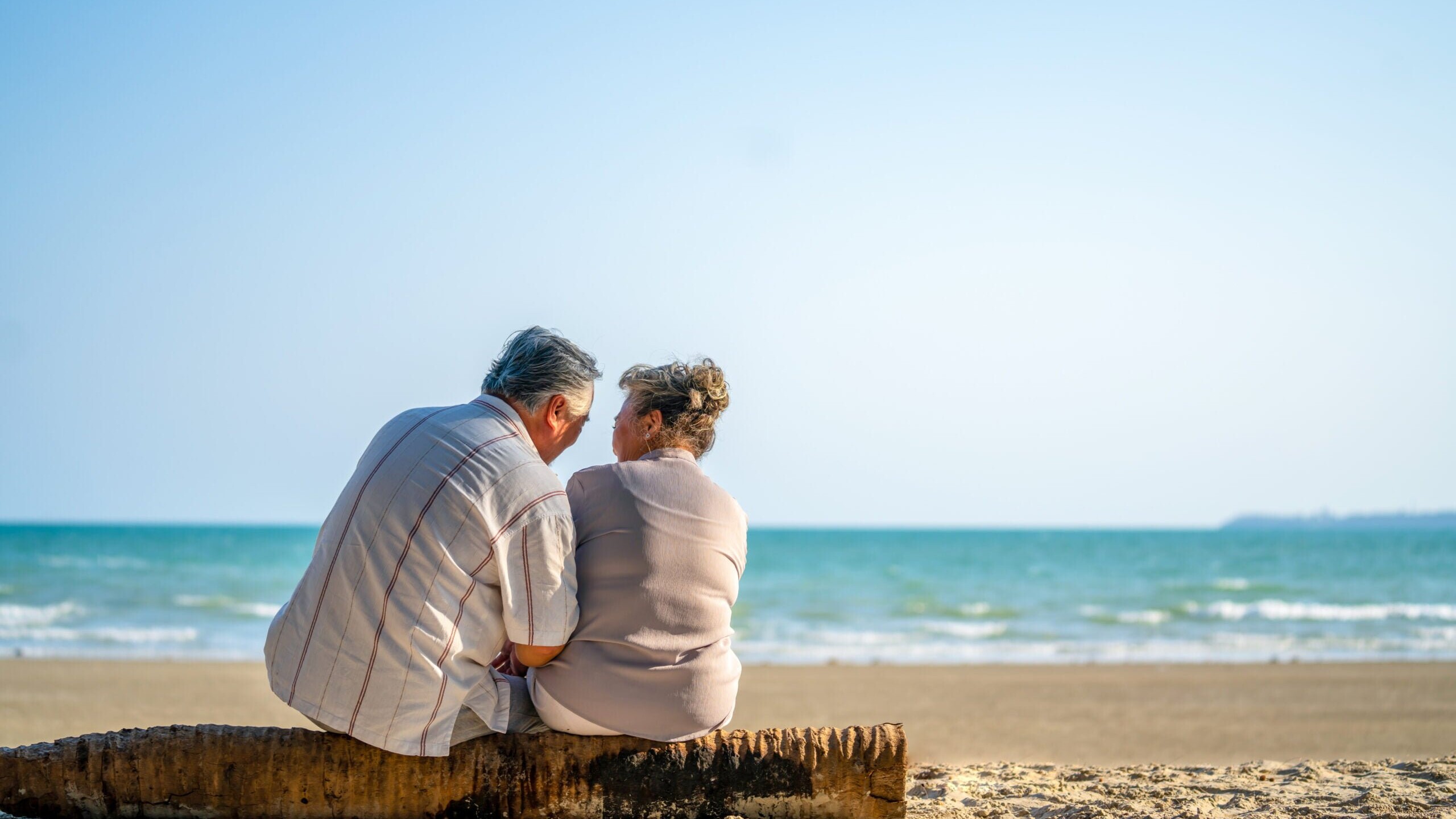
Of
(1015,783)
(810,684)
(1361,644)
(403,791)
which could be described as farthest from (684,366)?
(1361,644)

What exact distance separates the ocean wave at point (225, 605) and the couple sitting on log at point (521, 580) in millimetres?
14663

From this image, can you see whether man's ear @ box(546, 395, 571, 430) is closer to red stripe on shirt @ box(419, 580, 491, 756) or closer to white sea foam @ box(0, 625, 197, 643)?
red stripe on shirt @ box(419, 580, 491, 756)

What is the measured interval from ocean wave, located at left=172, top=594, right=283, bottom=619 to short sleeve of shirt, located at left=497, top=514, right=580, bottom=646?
14.9 metres

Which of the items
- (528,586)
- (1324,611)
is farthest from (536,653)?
(1324,611)

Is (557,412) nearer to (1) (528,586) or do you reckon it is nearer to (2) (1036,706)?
(1) (528,586)

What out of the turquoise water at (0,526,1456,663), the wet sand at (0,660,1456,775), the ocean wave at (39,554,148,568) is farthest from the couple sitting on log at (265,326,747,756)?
the ocean wave at (39,554,148,568)

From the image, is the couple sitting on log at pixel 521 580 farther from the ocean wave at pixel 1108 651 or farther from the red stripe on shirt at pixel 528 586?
the ocean wave at pixel 1108 651

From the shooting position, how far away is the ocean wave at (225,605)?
16.3m

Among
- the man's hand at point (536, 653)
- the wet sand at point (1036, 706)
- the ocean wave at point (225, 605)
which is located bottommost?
the ocean wave at point (225, 605)

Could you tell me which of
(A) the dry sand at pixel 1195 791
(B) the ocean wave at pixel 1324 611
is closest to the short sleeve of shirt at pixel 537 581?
(A) the dry sand at pixel 1195 791

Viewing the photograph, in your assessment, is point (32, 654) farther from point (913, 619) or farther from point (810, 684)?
point (913, 619)

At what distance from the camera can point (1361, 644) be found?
1290cm

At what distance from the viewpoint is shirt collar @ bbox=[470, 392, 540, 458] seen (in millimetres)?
2557

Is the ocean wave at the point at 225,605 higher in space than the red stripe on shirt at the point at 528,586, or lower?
lower
